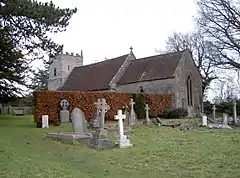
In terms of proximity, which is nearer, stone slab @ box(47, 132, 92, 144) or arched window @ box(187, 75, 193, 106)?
stone slab @ box(47, 132, 92, 144)

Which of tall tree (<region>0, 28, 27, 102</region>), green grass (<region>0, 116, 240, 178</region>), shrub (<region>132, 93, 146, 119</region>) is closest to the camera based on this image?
green grass (<region>0, 116, 240, 178</region>)

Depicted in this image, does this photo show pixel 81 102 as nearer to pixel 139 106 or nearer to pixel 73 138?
pixel 139 106

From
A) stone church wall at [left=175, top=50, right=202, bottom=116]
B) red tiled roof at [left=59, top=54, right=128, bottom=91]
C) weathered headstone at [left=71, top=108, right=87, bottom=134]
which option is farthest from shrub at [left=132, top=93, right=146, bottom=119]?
weathered headstone at [left=71, top=108, right=87, bottom=134]

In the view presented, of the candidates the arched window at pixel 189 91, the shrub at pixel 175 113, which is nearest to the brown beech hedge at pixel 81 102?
the shrub at pixel 175 113

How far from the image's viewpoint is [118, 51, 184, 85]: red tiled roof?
3906 cm

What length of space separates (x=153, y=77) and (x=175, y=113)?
7532mm

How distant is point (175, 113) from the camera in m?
→ 32.9

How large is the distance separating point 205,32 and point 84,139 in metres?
25.7

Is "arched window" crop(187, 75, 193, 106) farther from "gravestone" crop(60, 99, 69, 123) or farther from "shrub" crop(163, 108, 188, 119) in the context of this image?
"gravestone" crop(60, 99, 69, 123)

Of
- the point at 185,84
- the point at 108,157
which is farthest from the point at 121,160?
the point at 185,84

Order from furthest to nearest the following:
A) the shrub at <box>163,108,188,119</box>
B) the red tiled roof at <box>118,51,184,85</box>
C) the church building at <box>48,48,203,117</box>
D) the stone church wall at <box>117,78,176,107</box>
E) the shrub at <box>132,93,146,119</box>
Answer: the red tiled roof at <box>118,51,184,85</box> < the church building at <box>48,48,203,117</box> < the stone church wall at <box>117,78,176,107</box> < the shrub at <box>163,108,188,119</box> < the shrub at <box>132,93,146,119</box>

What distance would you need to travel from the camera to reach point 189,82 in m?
40.6

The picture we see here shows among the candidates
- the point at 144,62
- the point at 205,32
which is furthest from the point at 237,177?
the point at 144,62

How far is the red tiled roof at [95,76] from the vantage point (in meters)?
44.1
